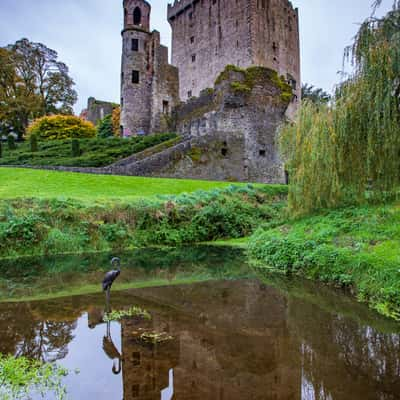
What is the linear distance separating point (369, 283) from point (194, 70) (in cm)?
3629

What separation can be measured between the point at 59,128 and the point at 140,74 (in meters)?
9.93

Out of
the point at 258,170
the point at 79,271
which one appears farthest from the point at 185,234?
the point at 258,170

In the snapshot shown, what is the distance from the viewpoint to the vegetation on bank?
2350 centimetres

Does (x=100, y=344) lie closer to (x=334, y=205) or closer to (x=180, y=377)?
(x=180, y=377)

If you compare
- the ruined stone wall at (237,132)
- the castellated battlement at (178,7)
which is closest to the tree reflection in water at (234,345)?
the ruined stone wall at (237,132)

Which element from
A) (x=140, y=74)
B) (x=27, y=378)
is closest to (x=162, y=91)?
(x=140, y=74)

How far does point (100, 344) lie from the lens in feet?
14.8

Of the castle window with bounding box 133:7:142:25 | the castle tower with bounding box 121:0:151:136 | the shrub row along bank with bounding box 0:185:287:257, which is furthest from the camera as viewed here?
the castle window with bounding box 133:7:142:25

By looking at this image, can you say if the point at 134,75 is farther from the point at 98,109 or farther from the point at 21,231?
the point at 21,231

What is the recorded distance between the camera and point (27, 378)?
3586mm

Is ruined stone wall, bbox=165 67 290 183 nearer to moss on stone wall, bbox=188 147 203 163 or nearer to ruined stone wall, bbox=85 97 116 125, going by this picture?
moss on stone wall, bbox=188 147 203 163

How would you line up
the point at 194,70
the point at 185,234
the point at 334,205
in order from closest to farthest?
the point at 334,205 → the point at 185,234 → the point at 194,70

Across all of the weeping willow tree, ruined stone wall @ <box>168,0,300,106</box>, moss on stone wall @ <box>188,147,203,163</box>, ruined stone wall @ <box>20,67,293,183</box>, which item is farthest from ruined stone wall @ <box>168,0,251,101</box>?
the weeping willow tree

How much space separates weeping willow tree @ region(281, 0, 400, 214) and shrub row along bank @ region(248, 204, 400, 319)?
2.03 ft
